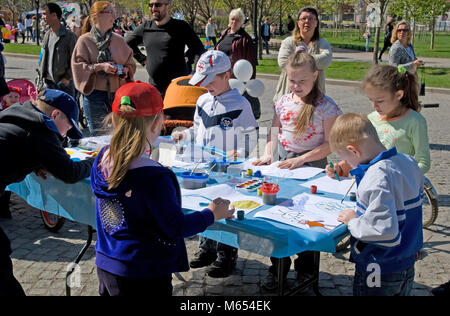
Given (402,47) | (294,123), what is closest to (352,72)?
(402,47)

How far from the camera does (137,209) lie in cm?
202

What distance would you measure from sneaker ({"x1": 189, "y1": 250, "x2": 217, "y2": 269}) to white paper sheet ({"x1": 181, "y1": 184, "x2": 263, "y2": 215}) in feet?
3.32

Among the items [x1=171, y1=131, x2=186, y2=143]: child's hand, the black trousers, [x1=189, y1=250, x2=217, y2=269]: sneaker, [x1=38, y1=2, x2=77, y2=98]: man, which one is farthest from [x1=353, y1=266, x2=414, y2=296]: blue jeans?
[x1=38, y1=2, x2=77, y2=98]: man

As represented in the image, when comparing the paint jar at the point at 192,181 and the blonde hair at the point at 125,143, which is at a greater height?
the blonde hair at the point at 125,143

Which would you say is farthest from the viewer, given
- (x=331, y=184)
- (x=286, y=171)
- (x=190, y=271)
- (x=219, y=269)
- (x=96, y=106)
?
(x=96, y=106)

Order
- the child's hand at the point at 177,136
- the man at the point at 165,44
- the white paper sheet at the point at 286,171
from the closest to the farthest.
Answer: the white paper sheet at the point at 286,171 → the child's hand at the point at 177,136 → the man at the point at 165,44

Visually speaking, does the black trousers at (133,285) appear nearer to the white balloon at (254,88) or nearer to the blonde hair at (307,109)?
the blonde hair at (307,109)

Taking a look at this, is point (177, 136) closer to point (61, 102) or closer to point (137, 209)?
point (61, 102)

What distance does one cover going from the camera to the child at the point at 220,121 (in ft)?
11.7

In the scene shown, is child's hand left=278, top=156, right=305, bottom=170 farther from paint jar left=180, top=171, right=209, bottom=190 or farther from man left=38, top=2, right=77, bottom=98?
man left=38, top=2, right=77, bottom=98

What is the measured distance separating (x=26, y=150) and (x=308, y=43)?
14.0 feet

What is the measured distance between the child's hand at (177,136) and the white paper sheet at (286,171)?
73cm

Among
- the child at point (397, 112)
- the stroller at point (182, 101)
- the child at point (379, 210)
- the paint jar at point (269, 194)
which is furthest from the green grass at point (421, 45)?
the child at point (379, 210)
